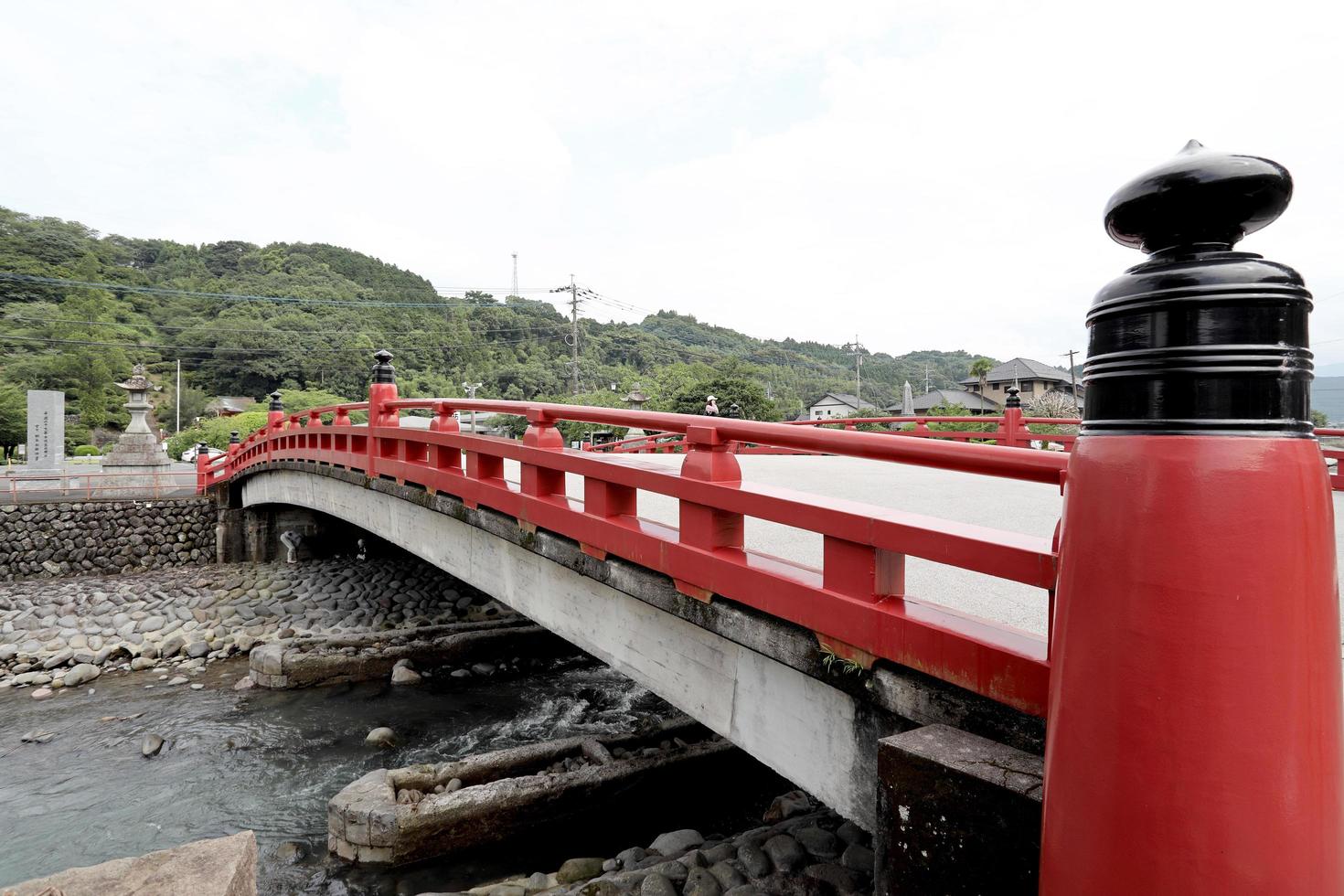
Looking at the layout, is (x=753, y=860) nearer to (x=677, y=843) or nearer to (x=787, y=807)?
(x=677, y=843)

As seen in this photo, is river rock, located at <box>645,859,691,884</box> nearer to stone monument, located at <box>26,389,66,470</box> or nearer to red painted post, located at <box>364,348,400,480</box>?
red painted post, located at <box>364,348,400,480</box>

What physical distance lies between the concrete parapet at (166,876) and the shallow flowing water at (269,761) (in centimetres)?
334

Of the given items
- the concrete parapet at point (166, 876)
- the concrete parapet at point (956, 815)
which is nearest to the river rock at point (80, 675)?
the concrete parapet at point (166, 876)

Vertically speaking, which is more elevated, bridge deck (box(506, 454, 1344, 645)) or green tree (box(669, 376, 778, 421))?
green tree (box(669, 376, 778, 421))

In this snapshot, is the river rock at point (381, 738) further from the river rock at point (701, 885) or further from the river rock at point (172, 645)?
the river rock at point (701, 885)

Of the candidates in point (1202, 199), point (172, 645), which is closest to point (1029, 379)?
point (172, 645)

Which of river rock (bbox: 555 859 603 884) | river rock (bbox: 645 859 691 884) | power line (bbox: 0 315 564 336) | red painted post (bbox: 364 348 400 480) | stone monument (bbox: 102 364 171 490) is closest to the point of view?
river rock (bbox: 645 859 691 884)

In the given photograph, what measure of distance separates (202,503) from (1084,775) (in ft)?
63.6

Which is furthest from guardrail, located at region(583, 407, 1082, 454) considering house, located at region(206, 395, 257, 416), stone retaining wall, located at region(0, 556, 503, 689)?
house, located at region(206, 395, 257, 416)

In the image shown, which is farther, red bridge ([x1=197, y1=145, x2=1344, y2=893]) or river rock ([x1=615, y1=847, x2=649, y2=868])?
river rock ([x1=615, y1=847, x2=649, y2=868])

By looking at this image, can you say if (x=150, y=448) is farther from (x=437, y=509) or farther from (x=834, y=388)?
(x=834, y=388)

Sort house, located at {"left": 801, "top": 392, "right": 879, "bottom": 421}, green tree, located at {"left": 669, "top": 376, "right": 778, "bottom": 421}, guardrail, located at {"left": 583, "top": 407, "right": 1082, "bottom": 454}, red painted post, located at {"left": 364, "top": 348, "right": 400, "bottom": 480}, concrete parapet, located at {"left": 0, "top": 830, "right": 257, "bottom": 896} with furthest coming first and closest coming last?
house, located at {"left": 801, "top": 392, "right": 879, "bottom": 421} → green tree, located at {"left": 669, "top": 376, "right": 778, "bottom": 421} → guardrail, located at {"left": 583, "top": 407, "right": 1082, "bottom": 454} → red painted post, located at {"left": 364, "top": 348, "right": 400, "bottom": 480} → concrete parapet, located at {"left": 0, "top": 830, "right": 257, "bottom": 896}

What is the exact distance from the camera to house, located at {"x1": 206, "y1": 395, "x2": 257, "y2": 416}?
5050cm

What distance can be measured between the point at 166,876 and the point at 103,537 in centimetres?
1734
